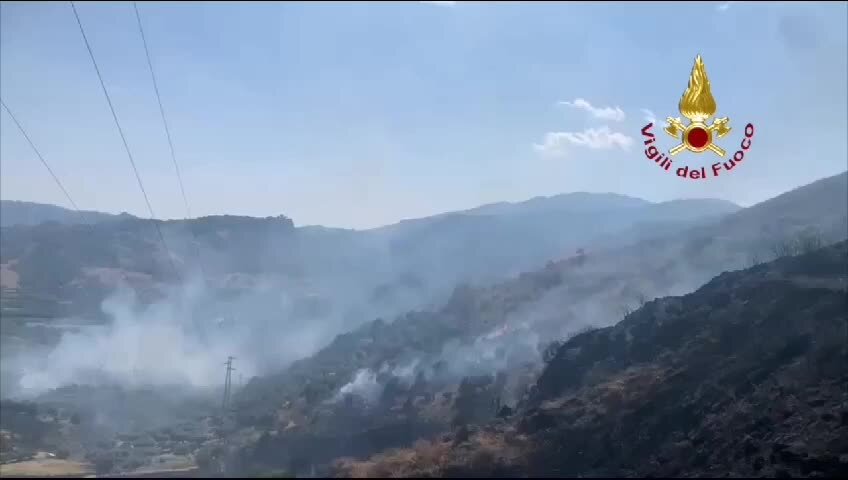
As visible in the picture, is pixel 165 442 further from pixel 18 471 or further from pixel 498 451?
pixel 498 451

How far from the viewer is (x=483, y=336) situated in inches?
3327

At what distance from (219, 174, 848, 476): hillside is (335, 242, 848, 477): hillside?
11.3 m

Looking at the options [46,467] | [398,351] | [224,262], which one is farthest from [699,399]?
[224,262]

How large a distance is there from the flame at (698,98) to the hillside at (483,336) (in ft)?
93.5

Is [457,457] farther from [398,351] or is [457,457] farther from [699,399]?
[398,351]

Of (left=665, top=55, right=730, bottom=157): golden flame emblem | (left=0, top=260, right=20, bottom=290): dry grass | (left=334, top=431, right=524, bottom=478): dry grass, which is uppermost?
(left=0, top=260, right=20, bottom=290): dry grass

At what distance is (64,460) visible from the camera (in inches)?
1879

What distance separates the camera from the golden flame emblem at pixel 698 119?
19.1 meters

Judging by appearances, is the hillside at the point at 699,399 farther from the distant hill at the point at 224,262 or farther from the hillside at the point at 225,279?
the distant hill at the point at 224,262

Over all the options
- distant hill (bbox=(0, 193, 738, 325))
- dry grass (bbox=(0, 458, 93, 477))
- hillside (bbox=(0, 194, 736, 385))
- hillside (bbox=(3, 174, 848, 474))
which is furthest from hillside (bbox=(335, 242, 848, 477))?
distant hill (bbox=(0, 193, 738, 325))

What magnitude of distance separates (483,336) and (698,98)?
217 feet

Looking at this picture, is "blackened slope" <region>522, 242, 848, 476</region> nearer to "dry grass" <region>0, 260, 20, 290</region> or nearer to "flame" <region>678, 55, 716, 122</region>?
"flame" <region>678, 55, 716, 122</region>

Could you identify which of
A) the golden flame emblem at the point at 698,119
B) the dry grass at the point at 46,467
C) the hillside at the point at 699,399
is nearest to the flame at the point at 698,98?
the golden flame emblem at the point at 698,119

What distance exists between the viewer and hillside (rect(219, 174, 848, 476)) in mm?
54219
